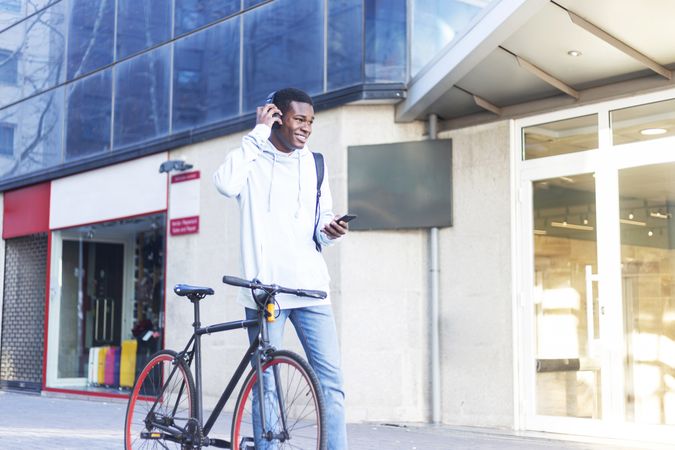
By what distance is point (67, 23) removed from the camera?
1441 centimetres

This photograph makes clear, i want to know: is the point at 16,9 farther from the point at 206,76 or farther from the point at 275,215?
the point at 275,215

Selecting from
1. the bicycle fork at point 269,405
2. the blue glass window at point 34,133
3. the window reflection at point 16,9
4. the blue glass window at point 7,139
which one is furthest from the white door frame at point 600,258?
the blue glass window at point 7,139

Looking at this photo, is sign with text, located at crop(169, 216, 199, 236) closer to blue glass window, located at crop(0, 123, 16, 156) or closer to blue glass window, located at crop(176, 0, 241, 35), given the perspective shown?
blue glass window, located at crop(176, 0, 241, 35)

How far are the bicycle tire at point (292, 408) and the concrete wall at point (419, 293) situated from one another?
474 cm

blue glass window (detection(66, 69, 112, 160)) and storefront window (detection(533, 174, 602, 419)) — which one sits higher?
blue glass window (detection(66, 69, 112, 160))

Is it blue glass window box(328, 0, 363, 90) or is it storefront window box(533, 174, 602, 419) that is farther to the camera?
blue glass window box(328, 0, 363, 90)

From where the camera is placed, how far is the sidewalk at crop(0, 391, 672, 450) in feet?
24.2

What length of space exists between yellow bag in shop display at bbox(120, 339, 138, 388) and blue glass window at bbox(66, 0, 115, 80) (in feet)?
12.9

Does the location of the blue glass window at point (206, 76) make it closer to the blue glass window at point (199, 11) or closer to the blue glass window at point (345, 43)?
the blue glass window at point (199, 11)

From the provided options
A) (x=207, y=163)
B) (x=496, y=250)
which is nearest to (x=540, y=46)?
(x=496, y=250)

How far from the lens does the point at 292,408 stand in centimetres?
447

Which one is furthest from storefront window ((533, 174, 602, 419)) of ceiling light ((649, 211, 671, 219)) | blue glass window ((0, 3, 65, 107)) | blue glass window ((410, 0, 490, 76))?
blue glass window ((0, 3, 65, 107))

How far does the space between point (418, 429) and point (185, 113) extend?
5.15 m

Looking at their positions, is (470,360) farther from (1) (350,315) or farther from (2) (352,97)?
(2) (352,97)
